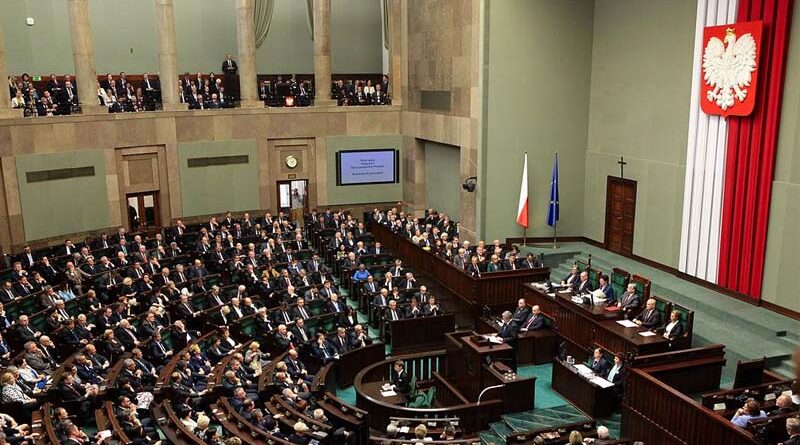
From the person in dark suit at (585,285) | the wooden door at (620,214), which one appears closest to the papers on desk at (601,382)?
the person in dark suit at (585,285)

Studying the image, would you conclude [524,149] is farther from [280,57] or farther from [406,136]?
[280,57]

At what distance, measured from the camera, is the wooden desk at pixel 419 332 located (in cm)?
1234

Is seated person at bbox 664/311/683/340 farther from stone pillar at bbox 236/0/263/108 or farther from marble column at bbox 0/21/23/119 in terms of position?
marble column at bbox 0/21/23/119

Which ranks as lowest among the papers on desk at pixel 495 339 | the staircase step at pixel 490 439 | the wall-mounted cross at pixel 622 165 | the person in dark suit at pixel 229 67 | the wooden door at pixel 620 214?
the staircase step at pixel 490 439

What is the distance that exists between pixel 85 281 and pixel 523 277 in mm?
8542

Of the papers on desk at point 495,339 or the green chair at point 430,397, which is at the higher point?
the papers on desk at point 495,339

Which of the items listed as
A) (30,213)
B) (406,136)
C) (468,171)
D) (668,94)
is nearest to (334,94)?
(406,136)

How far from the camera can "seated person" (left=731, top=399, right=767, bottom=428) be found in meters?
7.57

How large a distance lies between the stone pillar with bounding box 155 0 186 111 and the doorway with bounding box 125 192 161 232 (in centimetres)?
253

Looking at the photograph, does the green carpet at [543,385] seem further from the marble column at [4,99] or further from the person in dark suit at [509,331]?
the marble column at [4,99]

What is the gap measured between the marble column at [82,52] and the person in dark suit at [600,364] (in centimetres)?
1398

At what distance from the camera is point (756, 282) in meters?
12.1

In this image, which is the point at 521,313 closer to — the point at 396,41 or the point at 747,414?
the point at 747,414

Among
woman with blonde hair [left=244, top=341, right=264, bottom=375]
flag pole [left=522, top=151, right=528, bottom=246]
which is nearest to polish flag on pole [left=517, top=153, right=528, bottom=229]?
flag pole [left=522, top=151, right=528, bottom=246]
